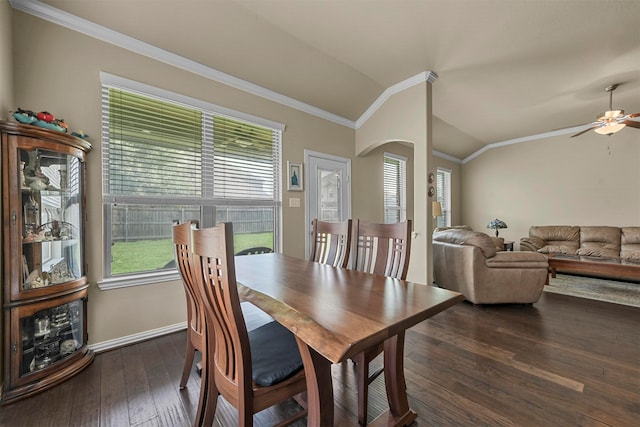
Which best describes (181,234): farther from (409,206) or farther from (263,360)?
(409,206)

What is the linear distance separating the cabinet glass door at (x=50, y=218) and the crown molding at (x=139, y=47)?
3.56 ft

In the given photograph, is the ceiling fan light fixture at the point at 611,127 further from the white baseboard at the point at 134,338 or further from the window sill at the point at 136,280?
the white baseboard at the point at 134,338

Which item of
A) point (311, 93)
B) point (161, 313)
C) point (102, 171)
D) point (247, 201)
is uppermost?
point (311, 93)

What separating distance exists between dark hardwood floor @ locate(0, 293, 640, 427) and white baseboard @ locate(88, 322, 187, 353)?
0.18 feet

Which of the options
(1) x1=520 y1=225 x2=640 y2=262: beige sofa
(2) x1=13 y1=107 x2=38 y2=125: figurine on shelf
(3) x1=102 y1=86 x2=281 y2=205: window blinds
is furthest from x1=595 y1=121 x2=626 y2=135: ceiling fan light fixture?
(2) x1=13 y1=107 x2=38 y2=125: figurine on shelf

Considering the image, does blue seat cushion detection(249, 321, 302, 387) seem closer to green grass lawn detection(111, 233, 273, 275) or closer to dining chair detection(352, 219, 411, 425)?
A: dining chair detection(352, 219, 411, 425)

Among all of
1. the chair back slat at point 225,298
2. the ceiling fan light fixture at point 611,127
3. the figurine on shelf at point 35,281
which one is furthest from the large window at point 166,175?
the ceiling fan light fixture at point 611,127

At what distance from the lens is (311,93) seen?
11.4 feet

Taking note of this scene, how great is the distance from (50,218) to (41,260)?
0.29 meters

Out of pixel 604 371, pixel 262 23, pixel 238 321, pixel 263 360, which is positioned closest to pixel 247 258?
pixel 263 360

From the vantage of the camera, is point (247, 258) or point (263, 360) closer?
point (263, 360)

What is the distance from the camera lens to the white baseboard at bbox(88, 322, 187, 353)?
85.8 inches

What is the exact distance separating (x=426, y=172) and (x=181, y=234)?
2.90 m

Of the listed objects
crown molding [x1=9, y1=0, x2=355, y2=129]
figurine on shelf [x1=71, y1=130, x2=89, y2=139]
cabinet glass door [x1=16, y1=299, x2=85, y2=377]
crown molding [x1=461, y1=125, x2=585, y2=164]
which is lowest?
cabinet glass door [x1=16, y1=299, x2=85, y2=377]
